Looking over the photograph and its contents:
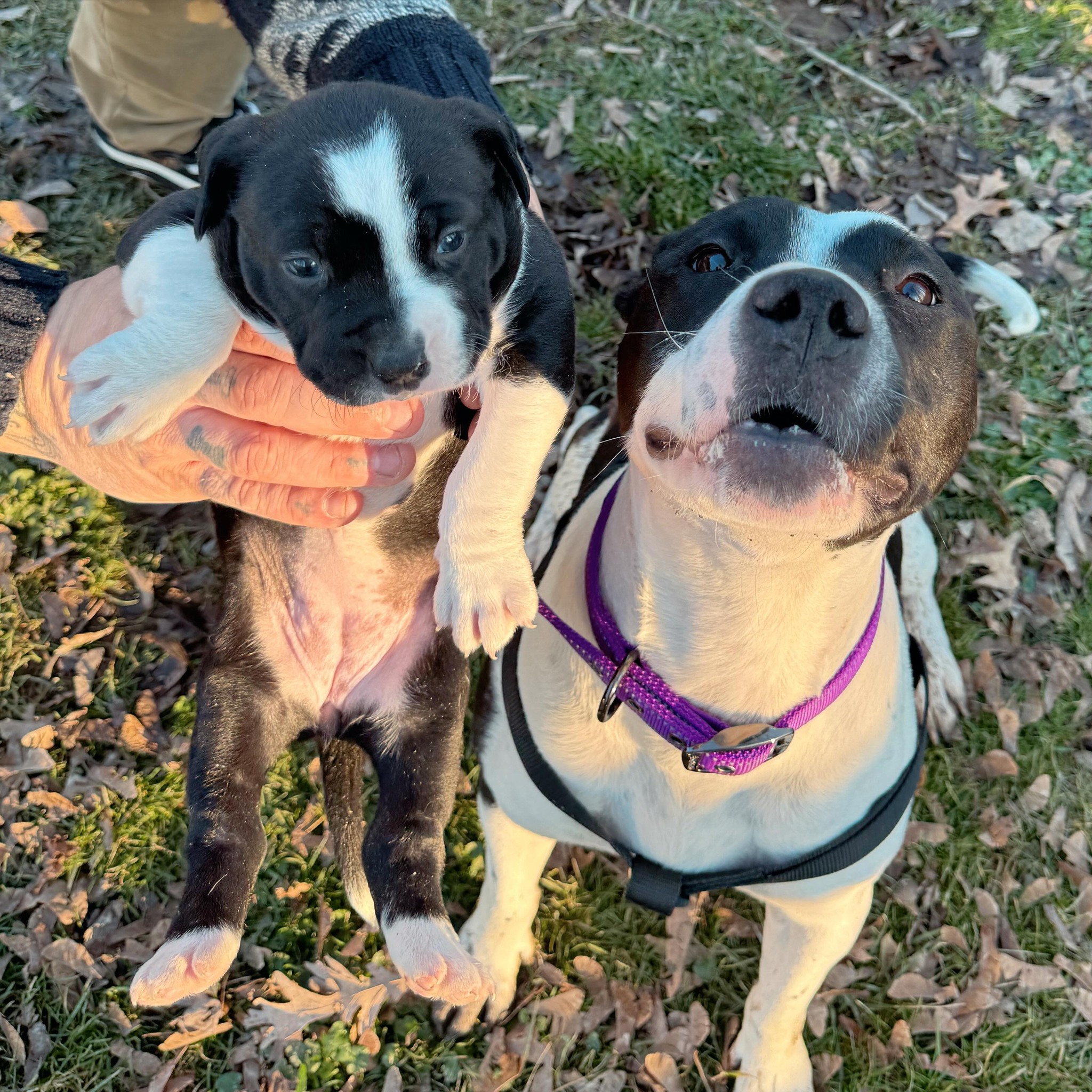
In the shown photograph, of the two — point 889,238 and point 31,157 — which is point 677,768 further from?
point 31,157

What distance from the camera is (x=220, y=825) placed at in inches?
104

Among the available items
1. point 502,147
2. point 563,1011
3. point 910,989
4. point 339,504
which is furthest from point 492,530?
point 910,989

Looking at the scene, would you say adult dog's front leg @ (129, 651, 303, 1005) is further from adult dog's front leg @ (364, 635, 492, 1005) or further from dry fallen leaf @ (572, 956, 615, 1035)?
dry fallen leaf @ (572, 956, 615, 1035)

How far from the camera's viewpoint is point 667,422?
1.98 metres

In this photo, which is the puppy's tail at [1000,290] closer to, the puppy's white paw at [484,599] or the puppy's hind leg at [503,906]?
the puppy's white paw at [484,599]

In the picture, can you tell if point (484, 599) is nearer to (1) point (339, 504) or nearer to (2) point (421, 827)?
(1) point (339, 504)

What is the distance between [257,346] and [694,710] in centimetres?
150

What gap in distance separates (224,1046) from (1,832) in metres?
1.19

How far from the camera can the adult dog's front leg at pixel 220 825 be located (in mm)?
2488

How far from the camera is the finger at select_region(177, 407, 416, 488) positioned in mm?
2623

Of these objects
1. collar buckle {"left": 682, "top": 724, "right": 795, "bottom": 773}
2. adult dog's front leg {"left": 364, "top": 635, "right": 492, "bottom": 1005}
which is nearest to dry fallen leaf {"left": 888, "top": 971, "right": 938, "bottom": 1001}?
adult dog's front leg {"left": 364, "top": 635, "right": 492, "bottom": 1005}

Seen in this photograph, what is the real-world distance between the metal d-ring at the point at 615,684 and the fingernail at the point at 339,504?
35.2 inches

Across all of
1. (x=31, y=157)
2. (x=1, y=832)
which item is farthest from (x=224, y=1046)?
(x=31, y=157)

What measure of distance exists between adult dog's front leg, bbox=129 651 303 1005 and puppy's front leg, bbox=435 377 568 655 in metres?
0.82
